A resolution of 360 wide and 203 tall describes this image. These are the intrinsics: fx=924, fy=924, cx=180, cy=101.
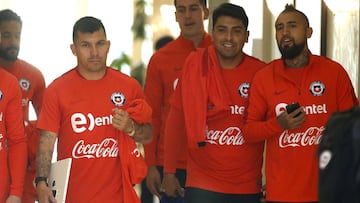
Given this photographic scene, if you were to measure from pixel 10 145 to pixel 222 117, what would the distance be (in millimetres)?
1025

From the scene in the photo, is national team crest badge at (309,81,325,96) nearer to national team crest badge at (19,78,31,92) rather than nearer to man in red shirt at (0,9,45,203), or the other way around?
man in red shirt at (0,9,45,203)

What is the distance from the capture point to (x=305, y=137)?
13.6ft

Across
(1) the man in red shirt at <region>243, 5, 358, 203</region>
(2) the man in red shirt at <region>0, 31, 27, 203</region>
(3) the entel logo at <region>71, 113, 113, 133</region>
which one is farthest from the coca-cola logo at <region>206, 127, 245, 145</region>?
(2) the man in red shirt at <region>0, 31, 27, 203</region>

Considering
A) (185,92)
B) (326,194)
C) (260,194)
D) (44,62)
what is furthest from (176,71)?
(44,62)

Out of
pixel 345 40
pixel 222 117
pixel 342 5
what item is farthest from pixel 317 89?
pixel 342 5

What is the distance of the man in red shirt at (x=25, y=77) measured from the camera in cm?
504

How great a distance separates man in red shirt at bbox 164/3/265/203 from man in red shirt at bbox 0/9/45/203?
958mm

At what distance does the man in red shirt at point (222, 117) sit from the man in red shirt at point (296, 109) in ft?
0.50

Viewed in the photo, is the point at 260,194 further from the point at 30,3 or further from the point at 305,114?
the point at 30,3

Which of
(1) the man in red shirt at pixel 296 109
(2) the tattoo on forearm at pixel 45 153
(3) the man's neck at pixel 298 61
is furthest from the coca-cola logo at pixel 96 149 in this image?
(3) the man's neck at pixel 298 61

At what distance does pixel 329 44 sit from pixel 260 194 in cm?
116

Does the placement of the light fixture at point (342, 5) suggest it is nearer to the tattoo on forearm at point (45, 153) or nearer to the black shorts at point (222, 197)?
the black shorts at point (222, 197)

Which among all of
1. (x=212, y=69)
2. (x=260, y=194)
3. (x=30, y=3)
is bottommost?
(x=260, y=194)

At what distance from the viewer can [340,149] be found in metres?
2.50
